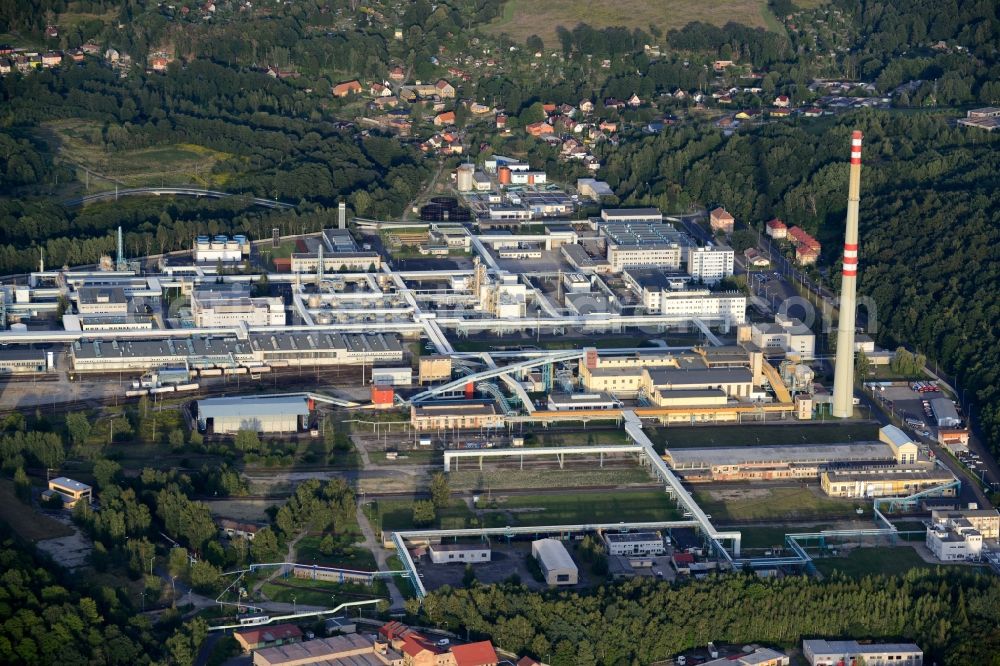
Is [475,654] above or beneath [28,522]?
beneath

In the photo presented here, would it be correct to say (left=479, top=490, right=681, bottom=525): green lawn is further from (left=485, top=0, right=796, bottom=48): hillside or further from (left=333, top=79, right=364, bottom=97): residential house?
(left=485, top=0, right=796, bottom=48): hillside

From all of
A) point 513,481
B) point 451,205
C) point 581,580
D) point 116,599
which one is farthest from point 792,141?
point 116,599

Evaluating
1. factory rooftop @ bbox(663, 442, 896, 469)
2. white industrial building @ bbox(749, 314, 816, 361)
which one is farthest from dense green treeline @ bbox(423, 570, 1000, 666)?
white industrial building @ bbox(749, 314, 816, 361)

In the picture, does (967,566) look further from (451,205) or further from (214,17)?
(214,17)

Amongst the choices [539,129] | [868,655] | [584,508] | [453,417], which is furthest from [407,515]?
[539,129]

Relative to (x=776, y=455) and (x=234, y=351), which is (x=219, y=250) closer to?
(x=234, y=351)

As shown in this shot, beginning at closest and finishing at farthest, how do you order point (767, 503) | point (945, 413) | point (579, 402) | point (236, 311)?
point (767, 503) → point (579, 402) → point (945, 413) → point (236, 311)

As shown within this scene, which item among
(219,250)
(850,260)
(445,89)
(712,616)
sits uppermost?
(445,89)
